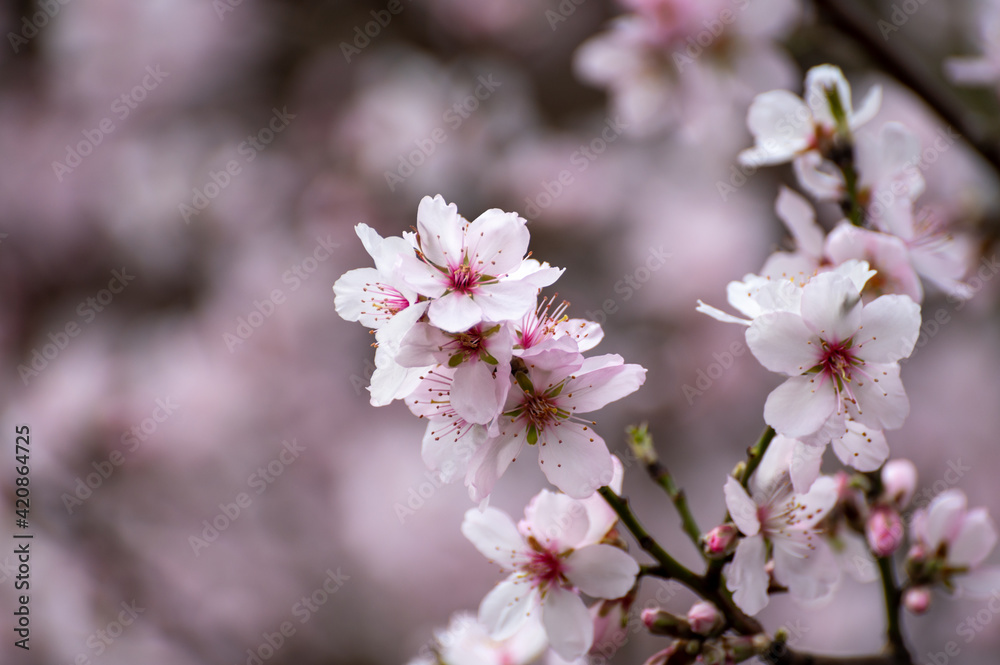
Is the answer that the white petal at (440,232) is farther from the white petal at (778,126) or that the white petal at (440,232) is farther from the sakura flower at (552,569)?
the white petal at (778,126)

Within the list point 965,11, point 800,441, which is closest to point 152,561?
point 800,441

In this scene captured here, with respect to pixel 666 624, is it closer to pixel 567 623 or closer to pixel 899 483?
pixel 567 623

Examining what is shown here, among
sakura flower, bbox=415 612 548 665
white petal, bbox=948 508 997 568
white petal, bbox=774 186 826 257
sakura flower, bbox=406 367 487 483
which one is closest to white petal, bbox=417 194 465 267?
sakura flower, bbox=406 367 487 483

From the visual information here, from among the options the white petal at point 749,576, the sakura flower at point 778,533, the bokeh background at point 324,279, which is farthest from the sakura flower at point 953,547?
the bokeh background at point 324,279

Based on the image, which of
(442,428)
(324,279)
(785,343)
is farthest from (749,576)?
(324,279)

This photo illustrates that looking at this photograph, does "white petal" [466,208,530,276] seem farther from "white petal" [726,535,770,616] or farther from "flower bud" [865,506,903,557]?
"flower bud" [865,506,903,557]

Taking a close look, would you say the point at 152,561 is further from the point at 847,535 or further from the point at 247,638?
the point at 847,535
